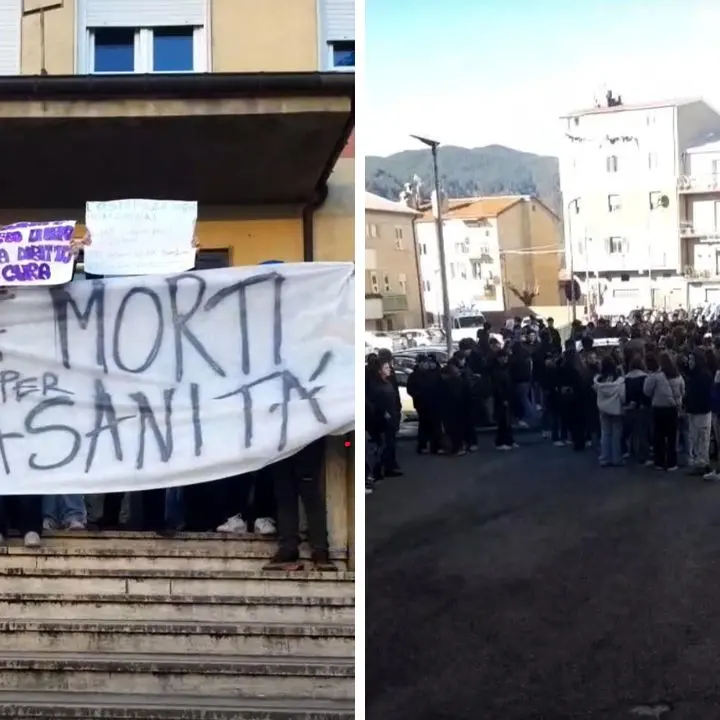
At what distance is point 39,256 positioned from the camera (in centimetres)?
402

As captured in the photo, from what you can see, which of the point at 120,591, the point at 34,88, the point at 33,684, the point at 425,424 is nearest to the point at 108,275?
the point at 34,88

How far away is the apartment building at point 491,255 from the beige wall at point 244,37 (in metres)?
3.48

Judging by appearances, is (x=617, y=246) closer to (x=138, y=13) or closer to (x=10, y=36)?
(x=138, y=13)

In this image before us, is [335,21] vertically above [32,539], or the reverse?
[335,21]

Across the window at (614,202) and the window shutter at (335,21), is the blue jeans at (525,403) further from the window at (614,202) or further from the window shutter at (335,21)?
the window shutter at (335,21)

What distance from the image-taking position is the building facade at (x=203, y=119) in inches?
174

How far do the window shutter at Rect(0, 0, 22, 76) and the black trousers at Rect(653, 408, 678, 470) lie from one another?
4767mm

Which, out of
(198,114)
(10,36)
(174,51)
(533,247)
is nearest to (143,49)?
(174,51)

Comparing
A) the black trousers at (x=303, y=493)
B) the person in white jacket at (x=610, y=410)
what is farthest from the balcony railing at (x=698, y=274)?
the black trousers at (x=303, y=493)

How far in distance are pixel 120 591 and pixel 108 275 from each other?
1351mm

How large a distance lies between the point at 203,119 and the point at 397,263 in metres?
2.55

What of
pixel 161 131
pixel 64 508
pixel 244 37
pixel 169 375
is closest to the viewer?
pixel 169 375

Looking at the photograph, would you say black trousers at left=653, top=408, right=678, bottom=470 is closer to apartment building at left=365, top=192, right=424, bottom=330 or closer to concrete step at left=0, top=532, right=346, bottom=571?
apartment building at left=365, top=192, right=424, bottom=330

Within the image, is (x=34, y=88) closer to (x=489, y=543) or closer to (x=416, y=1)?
(x=416, y=1)
